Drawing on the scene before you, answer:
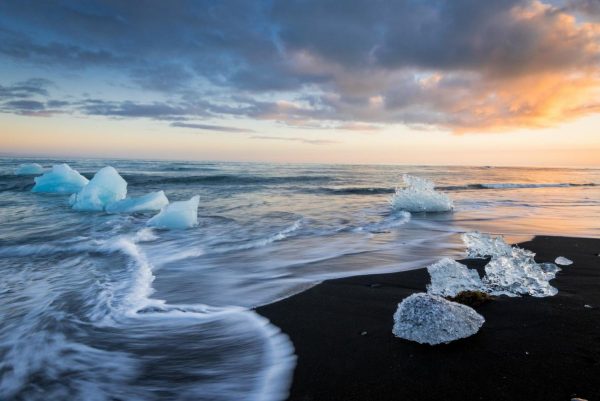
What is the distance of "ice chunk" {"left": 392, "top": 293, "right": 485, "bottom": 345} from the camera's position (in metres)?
2.47

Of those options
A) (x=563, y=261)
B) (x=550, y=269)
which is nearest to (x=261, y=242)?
(x=550, y=269)

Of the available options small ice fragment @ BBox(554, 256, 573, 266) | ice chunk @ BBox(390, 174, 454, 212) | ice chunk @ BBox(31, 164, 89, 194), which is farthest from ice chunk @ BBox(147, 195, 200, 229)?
ice chunk @ BBox(31, 164, 89, 194)

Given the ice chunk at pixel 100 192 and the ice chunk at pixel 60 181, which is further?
the ice chunk at pixel 60 181

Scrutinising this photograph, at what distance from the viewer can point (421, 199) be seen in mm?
10828

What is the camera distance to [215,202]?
1485cm

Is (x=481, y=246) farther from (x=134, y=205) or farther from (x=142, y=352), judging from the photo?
(x=134, y=205)

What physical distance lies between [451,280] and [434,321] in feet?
3.78

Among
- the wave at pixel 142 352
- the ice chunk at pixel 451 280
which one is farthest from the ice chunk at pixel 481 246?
the wave at pixel 142 352

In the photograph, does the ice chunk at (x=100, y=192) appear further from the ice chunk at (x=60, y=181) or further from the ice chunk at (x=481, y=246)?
the ice chunk at (x=481, y=246)

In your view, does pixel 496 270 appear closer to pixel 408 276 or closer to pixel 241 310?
pixel 408 276

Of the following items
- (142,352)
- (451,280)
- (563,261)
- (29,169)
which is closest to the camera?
(142,352)

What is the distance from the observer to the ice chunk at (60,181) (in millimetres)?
16734

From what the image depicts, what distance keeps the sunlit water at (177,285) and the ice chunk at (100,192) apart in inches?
51.3

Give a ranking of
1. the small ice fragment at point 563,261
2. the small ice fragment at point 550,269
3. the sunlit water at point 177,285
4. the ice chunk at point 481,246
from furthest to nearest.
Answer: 1. the ice chunk at point 481,246
2. the small ice fragment at point 563,261
3. the small ice fragment at point 550,269
4. the sunlit water at point 177,285
